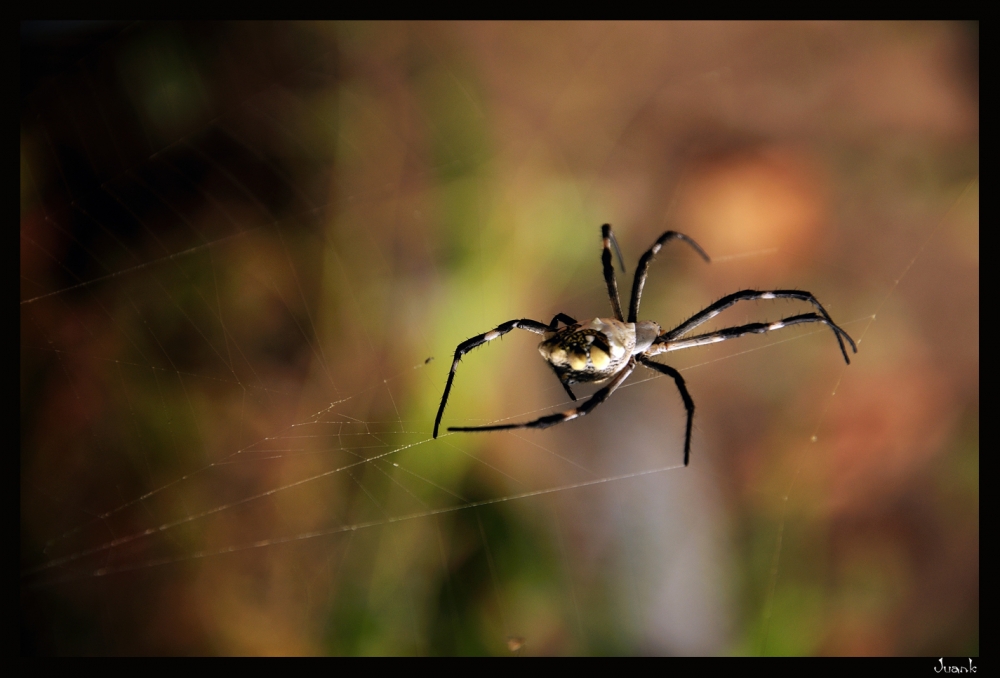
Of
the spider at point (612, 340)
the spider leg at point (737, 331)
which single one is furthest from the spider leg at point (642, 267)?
the spider leg at point (737, 331)

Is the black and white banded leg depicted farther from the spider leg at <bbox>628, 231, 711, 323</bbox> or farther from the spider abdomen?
the spider leg at <bbox>628, 231, 711, 323</bbox>

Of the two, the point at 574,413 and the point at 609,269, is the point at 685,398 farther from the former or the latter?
the point at 609,269

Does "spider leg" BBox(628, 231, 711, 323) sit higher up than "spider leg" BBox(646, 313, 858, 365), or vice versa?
"spider leg" BBox(628, 231, 711, 323)

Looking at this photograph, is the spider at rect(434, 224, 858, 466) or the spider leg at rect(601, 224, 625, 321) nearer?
the spider at rect(434, 224, 858, 466)

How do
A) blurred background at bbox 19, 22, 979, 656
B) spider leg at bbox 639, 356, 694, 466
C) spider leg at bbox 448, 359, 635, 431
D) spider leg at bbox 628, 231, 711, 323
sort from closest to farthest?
spider leg at bbox 448, 359, 635, 431, spider leg at bbox 639, 356, 694, 466, spider leg at bbox 628, 231, 711, 323, blurred background at bbox 19, 22, 979, 656

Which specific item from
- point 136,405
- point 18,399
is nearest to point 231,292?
point 136,405

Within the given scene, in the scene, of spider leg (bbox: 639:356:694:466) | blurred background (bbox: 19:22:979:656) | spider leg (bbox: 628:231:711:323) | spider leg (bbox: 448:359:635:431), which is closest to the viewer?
spider leg (bbox: 448:359:635:431)

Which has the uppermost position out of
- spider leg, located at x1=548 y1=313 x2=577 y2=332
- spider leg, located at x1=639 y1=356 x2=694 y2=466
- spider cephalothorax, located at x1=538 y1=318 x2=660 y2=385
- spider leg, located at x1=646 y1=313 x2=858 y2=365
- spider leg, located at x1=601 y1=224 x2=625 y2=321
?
spider leg, located at x1=601 y1=224 x2=625 y2=321

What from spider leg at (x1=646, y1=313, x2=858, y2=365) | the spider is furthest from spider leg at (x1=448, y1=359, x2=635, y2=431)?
spider leg at (x1=646, y1=313, x2=858, y2=365)

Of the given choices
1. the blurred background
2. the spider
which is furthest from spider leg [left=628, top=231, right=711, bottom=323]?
the blurred background
